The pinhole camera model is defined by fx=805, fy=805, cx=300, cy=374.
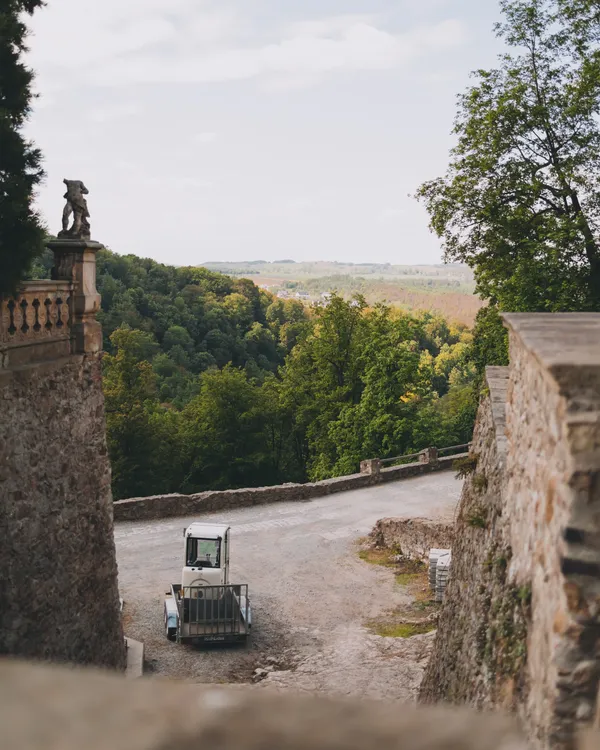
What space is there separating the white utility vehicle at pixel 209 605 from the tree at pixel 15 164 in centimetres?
757

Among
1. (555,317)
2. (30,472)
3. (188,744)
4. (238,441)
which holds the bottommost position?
(238,441)

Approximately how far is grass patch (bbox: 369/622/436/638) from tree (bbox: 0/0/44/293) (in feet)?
31.0

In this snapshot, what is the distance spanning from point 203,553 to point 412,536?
6.27m

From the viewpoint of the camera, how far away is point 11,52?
8.80 metres

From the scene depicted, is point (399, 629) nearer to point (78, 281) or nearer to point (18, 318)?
point (78, 281)

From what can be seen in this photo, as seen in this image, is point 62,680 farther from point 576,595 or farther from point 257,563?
point 257,563

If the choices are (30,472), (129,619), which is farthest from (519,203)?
(30,472)

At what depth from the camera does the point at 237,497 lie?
915 inches

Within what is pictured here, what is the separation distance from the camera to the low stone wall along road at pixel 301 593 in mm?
13062

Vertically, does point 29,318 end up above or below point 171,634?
above

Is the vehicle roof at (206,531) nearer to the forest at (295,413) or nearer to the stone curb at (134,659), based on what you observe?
the stone curb at (134,659)

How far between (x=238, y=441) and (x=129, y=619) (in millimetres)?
25083

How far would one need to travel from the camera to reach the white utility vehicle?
14.3 metres

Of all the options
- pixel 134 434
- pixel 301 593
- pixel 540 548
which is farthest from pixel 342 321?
pixel 540 548
